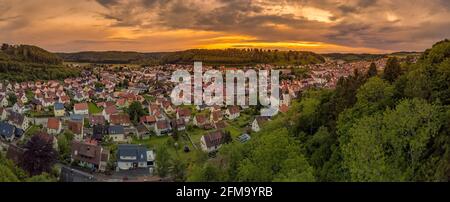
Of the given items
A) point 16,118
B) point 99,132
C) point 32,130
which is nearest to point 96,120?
point 99,132

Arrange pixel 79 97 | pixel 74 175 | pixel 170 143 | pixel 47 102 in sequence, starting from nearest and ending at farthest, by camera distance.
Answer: pixel 74 175, pixel 170 143, pixel 47 102, pixel 79 97

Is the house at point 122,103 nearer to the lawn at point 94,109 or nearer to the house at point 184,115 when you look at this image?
the lawn at point 94,109

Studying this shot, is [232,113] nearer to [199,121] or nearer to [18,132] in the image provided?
[199,121]

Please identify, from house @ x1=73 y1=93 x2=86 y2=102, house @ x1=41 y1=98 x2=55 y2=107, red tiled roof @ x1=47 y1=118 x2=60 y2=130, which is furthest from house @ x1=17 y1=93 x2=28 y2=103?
red tiled roof @ x1=47 y1=118 x2=60 y2=130

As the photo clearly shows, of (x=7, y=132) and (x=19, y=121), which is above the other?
(x=19, y=121)

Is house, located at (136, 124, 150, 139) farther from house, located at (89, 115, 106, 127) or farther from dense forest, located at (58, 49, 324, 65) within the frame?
dense forest, located at (58, 49, 324, 65)
